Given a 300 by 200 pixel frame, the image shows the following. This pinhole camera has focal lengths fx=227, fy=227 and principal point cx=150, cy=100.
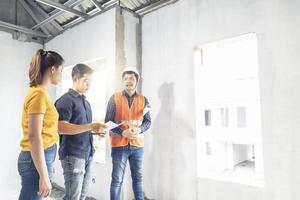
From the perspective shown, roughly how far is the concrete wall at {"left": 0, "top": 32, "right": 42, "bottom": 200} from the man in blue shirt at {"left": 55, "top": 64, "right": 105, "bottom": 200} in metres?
2.52

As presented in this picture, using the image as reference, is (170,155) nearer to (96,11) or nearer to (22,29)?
(96,11)

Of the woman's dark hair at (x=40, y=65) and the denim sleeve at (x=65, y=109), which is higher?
the woman's dark hair at (x=40, y=65)

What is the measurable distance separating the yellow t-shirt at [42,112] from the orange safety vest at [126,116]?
91cm

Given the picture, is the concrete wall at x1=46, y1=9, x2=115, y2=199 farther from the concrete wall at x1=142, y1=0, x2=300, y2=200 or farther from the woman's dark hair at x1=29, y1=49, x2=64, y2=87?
the woman's dark hair at x1=29, y1=49, x2=64, y2=87

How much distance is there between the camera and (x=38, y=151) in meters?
1.07

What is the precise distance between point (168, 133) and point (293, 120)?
1.27 metres

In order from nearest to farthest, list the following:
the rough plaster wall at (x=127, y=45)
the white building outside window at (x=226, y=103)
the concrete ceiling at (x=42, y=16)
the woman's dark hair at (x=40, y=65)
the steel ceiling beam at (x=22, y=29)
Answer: the woman's dark hair at (x=40, y=65)
the white building outside window at (x=226, y=103)
the rough plaster wall at (x=127, y=45)
the concrete ceiling at (x=42, y=16)
the steel ceiling beam at (x=22, y=29)

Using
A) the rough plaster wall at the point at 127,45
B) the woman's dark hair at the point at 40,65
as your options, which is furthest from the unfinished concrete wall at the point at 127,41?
the woman's dark hair at the point at 40,65

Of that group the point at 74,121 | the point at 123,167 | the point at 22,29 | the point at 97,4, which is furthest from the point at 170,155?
the point at 22,29

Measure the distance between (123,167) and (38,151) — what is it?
3.76 feet

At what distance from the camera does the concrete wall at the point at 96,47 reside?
2867mm

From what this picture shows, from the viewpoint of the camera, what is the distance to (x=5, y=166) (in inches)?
141

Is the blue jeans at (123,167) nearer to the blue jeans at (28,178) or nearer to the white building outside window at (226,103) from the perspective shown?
the white building outside window at (226,103)

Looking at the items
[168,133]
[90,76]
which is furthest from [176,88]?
[90,76]
